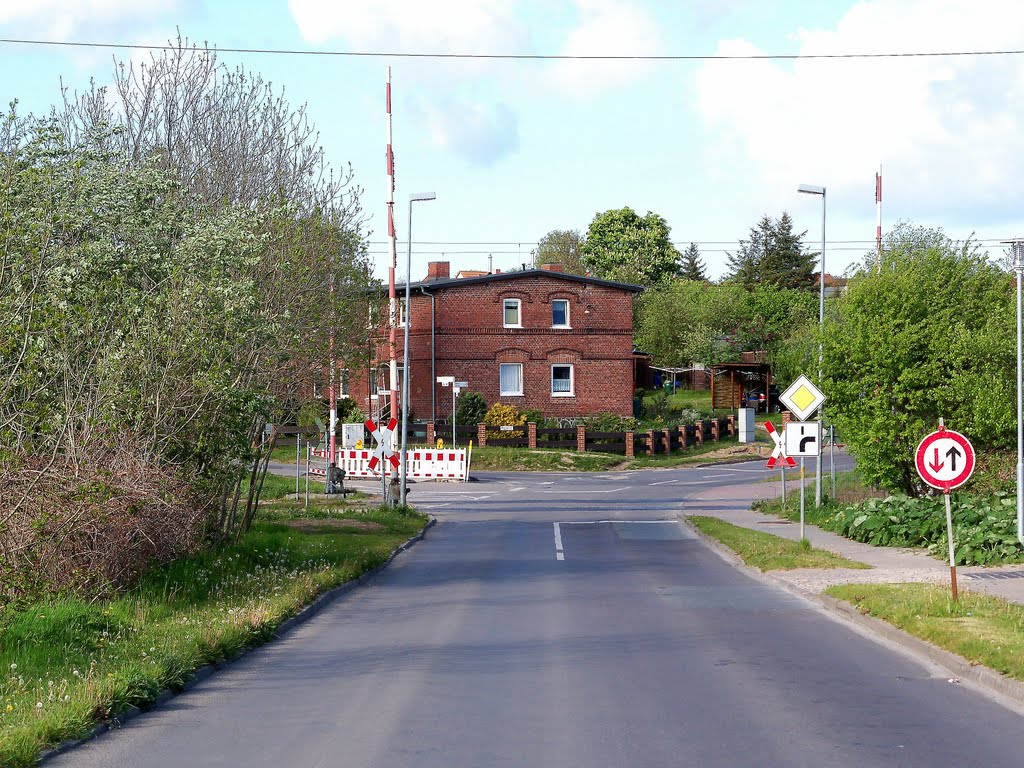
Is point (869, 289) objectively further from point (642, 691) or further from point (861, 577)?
point (642, 691)

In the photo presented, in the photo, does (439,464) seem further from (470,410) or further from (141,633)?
(141,633)

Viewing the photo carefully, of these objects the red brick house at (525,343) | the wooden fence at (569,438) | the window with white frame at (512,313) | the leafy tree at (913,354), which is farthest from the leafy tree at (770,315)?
the leafy tree at (913,354)

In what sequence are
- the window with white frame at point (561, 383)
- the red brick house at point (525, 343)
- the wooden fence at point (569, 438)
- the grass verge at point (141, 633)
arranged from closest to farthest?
1. the grass verge at point (141, 633)
2. the wooden fence at point (569, 438)
3. the red brick house at point (525, 343)
4. the window with white frame at point (561, 383)

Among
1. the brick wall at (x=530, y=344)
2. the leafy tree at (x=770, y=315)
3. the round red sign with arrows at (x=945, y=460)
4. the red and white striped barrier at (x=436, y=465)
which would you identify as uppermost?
the leafy tree at (x=770, y=315)

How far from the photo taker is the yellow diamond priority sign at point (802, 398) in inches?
886

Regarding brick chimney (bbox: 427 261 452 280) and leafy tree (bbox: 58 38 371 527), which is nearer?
leafy tree (bbox: 58 38 371 527)

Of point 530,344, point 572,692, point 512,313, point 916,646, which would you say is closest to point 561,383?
point 530,344

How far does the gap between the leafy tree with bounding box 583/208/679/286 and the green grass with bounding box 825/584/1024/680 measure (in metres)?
92.5

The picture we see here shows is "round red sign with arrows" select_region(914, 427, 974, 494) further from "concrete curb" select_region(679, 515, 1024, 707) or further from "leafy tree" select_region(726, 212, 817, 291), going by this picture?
"leafy tree" select_region(726, 212, 817, 291)

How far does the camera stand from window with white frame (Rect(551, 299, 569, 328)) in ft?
211

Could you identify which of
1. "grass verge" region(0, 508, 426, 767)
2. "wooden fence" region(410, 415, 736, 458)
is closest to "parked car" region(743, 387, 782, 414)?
"wooden fence" region(410, 415, 736, 458)

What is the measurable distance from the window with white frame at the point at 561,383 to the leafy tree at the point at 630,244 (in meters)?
44.4

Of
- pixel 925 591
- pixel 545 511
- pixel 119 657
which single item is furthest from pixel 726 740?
pixel 545 511

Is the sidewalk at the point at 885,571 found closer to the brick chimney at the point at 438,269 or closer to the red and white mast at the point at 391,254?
the red and white mast at the point at 391,254
